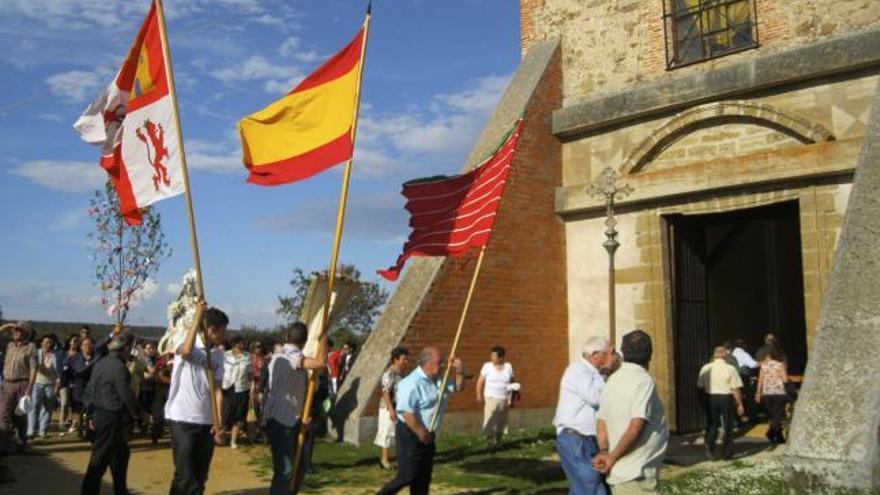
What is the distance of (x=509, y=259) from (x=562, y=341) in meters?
1.93

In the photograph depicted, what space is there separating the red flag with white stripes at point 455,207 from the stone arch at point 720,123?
5236 mm

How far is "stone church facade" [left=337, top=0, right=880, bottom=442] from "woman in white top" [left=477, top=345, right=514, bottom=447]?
1.95 feet

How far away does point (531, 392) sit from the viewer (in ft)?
43.5

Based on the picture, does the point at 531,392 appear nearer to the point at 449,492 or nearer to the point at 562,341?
the point at 562,341

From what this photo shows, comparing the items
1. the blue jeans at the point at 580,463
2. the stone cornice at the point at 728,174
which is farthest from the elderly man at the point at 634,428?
the stone cornice at the point at 728,174

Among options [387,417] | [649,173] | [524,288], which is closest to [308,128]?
[387,417]

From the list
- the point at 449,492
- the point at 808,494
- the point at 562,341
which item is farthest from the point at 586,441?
the point at 562,341

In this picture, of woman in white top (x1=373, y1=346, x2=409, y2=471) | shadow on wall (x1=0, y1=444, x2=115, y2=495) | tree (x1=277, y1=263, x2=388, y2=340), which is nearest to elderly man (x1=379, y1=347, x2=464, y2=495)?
woman in white top (x1=373, y1=346, x2=409, y2=471)

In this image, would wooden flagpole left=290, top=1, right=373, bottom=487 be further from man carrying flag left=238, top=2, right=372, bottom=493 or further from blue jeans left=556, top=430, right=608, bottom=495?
blue jeans left=556, top=430, right=608, bottom=495

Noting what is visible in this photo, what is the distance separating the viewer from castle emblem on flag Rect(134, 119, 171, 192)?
697 centimetres

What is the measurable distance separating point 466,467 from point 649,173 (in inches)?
228

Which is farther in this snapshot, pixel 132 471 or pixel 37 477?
pixel 132 471

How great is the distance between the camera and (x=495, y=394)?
11859 millimetres

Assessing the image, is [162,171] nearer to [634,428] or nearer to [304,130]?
[304,130]
